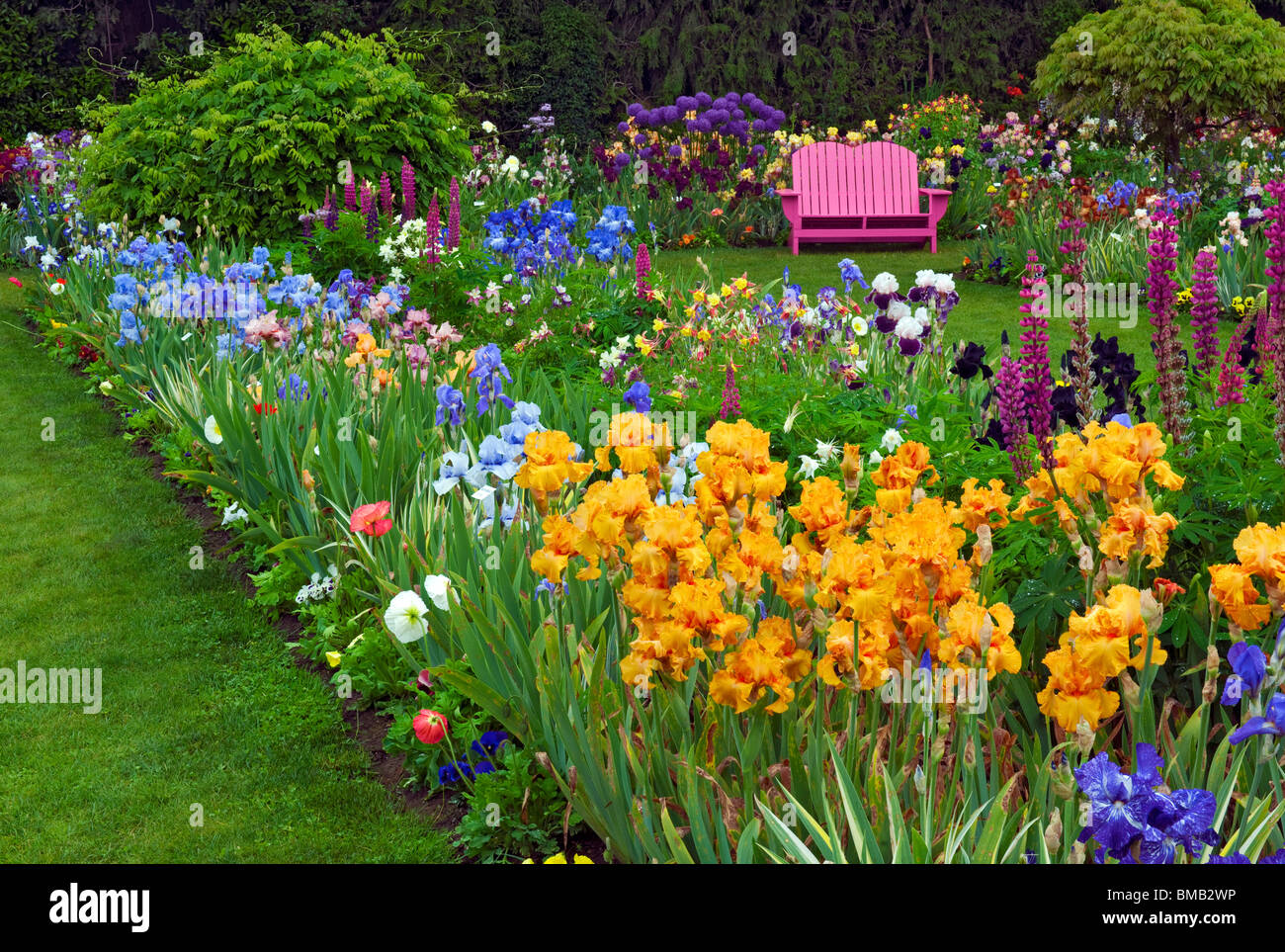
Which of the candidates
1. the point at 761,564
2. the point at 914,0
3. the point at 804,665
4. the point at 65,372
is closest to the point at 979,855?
the point at 804,665

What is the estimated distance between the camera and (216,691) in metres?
3.87

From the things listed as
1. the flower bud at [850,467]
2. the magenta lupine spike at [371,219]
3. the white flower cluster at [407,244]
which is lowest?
the flower bud at [850,467]

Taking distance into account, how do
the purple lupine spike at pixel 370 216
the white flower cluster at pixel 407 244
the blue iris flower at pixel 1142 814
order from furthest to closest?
the purple lupine spike at pixel 370 216, the white flower cluster at pixel 407 244, the blue iris flower at pixel 1142 814

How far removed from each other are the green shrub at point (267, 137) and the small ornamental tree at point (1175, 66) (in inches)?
265

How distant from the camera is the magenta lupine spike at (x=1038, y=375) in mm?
3170

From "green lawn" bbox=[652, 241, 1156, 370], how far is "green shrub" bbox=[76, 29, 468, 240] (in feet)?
7.05

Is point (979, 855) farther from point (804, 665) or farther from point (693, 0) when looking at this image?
point (693, 0)

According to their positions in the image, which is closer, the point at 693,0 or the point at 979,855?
the point at 979,855

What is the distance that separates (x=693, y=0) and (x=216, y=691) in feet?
47.2

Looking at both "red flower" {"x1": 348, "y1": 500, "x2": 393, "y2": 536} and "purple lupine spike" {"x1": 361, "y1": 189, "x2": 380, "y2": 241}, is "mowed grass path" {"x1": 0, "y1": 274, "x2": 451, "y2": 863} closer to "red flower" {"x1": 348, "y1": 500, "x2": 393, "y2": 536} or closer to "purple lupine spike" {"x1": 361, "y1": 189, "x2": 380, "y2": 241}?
"red flower" {"x1": 348, "y1": 500, "x2": 393, "y2": 536}

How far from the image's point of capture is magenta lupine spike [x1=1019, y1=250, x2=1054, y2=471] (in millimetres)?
3170

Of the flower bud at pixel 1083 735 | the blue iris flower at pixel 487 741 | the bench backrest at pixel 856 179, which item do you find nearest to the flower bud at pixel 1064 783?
the flower bud at pixel 1083 735

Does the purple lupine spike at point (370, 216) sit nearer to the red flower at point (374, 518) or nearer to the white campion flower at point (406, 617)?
the red flower at point (374, 518)

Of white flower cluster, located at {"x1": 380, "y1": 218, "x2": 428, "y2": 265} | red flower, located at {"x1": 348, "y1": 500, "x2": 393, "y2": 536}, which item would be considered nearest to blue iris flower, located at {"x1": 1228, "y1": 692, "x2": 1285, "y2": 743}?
red flower, located at {"x1": 348, "y1": 500, "x2": 393, "y2": 536}
